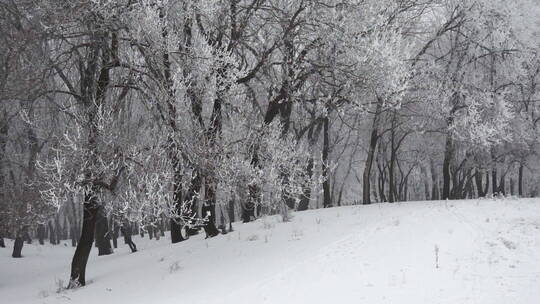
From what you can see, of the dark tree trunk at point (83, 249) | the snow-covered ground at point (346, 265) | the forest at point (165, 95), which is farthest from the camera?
the dark tree trunk at point (83, 249)

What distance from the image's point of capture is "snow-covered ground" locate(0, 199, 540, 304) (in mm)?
7715

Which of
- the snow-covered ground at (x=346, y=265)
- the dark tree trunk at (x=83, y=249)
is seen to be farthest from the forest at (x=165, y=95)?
the snow-covered ground at (x=346, y=265)

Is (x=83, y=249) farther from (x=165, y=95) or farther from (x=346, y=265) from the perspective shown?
(x=346, y=265)

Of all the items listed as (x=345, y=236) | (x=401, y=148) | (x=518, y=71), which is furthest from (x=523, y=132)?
(x=345, y=236)

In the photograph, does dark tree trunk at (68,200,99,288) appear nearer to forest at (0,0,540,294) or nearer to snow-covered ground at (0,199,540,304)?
forest at (0,0,540,294)

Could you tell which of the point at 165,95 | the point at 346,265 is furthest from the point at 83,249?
the point at 346,265

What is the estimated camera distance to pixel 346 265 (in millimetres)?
9031

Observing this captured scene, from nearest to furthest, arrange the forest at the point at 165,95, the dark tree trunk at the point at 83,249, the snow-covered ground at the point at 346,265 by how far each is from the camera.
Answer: the snow-covered ground at the point at 346,265 → the forest at the point at 165,95 → the dark tree trunk at the point at 83,249

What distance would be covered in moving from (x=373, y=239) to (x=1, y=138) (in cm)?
1075

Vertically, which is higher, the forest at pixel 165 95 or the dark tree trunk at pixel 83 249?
the forest at pixel 165 95

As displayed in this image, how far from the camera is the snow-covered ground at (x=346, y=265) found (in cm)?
771

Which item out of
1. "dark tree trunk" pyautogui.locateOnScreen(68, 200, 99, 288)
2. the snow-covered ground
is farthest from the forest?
the snow-covered ground

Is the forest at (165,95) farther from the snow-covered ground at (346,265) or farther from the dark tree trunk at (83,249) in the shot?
the snow-covered ground at (346,265)

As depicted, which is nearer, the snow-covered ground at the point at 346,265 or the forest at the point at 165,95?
the snow-covered ground at the point at 346,265
